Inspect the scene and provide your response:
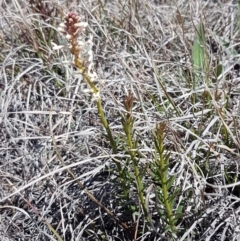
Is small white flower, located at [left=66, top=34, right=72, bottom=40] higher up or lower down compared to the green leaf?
higher up

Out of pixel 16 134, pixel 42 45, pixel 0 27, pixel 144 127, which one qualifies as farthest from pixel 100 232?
pixel 0 27

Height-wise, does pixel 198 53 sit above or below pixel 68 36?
below

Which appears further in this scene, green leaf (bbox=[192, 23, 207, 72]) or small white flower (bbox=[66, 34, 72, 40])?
green leaf (bbox=[192, 23, 207, 72])

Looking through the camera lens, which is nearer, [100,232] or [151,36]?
A: [100,232]

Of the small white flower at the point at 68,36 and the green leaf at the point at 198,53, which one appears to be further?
the green leaf at the point at 198,53

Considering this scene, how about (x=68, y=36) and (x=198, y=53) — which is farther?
(x=198, y=53)

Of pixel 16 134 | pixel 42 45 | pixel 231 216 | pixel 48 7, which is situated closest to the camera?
pixel 231 216

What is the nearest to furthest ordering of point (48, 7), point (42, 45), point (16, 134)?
point (16, 134), point (42, 45), point (48, 7)

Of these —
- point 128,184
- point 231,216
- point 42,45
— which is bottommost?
point 231,216

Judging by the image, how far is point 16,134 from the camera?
5.48 ft

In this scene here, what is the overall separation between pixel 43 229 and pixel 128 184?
28 cm

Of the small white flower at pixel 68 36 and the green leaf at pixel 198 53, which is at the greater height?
the small white flower at pixel 68 36

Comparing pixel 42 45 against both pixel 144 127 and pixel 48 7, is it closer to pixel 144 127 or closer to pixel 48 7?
pixel 48 7

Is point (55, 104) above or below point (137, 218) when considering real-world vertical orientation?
above
